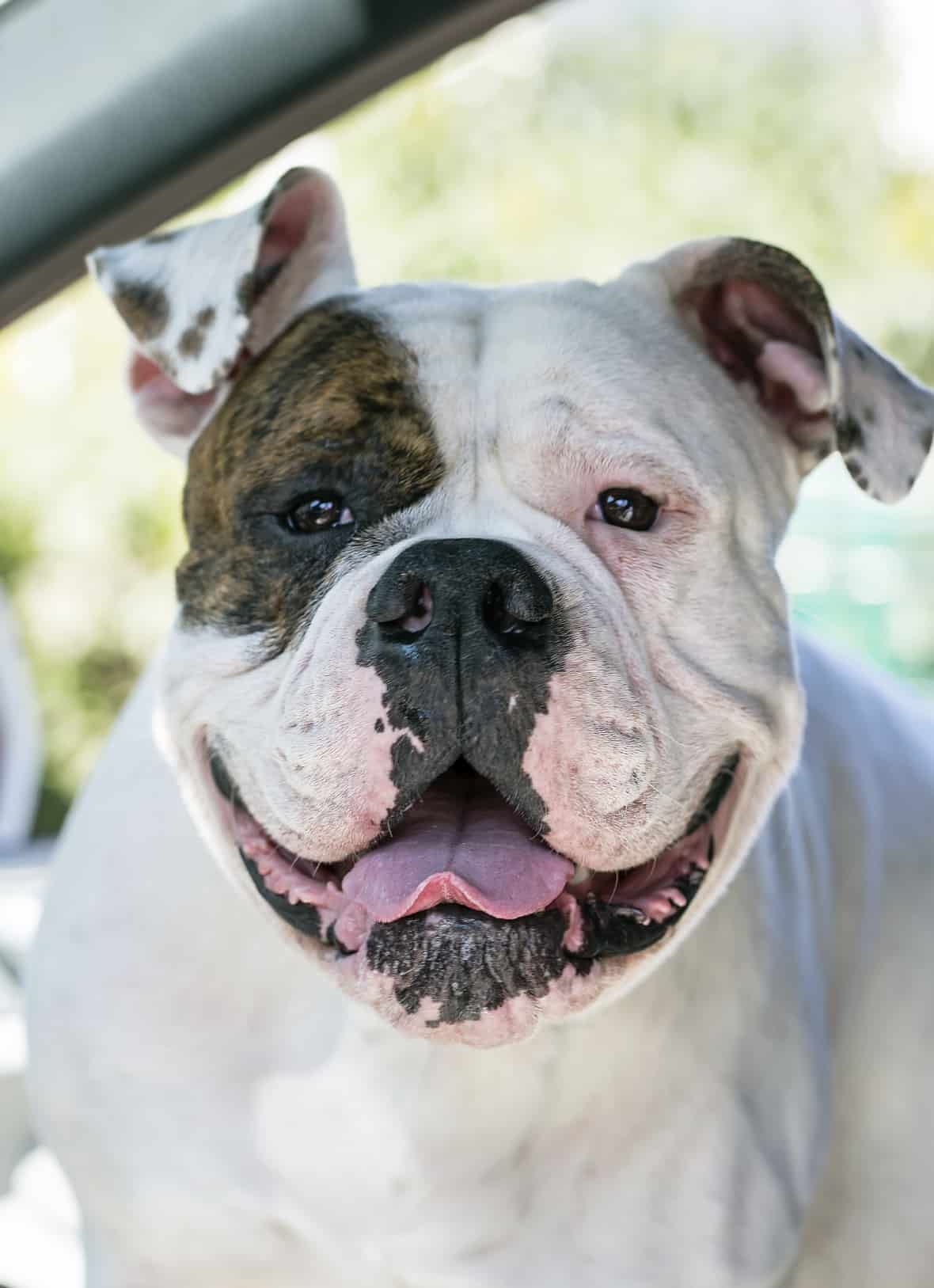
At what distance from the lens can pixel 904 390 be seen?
1.71m

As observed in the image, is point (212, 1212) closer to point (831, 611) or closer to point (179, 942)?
point (179, 942)

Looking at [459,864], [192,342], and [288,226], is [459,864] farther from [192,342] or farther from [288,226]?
[288,226]

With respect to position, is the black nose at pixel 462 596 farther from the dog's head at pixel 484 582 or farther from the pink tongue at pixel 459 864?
the pink tongue at pixel 459 864

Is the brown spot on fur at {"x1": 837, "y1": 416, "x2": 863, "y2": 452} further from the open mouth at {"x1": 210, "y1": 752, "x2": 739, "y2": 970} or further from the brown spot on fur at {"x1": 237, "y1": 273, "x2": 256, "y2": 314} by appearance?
the brown spot on fur at {"x1": 237, "y1": 273, "x2": 256, "y2": 314}

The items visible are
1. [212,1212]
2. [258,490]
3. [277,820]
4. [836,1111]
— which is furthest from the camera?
[836,1111]

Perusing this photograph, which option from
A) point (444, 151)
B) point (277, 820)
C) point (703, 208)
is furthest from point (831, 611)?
point (277, 820)

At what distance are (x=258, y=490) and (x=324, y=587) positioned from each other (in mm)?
125

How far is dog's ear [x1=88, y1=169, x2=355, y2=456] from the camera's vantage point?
63.7 inches

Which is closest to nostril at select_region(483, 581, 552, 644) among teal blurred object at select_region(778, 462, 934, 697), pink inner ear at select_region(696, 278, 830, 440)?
pink inner ear at select_region(696, 278, 830, 440)

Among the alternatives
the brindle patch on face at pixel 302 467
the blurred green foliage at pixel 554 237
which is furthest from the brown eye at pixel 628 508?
the blurred green foliage at pixel 554 237

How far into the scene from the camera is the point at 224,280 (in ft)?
5.34

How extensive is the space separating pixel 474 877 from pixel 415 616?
0.21 m

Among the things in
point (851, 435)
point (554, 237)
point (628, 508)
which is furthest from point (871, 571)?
point (628, 508)

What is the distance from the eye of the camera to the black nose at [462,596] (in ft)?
4.49
